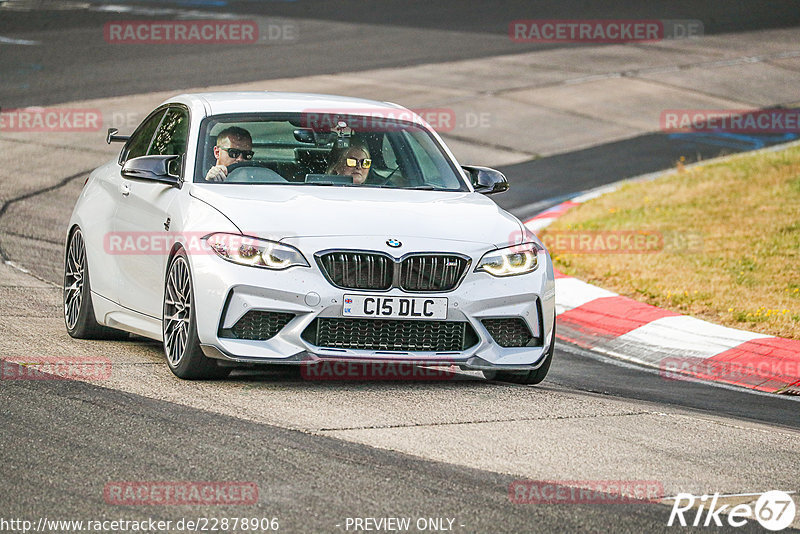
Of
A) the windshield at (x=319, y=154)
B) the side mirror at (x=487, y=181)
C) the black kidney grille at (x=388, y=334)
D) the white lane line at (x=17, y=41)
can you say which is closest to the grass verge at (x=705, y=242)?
the side mirror at (x=487, y=181)

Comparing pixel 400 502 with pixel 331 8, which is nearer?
pixel 400 502

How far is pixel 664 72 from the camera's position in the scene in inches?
1011

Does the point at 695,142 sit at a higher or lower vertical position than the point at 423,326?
lower

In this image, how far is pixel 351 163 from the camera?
837cm

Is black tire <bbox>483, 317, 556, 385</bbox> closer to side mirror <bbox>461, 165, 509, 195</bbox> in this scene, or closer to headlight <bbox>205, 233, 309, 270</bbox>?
side mirror <bbox>461, 165, 509, 195</bbox>

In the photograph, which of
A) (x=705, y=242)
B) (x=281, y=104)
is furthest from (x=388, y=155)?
(x=705, y=242)

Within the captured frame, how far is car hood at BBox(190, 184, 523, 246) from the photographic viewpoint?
7.26 meters

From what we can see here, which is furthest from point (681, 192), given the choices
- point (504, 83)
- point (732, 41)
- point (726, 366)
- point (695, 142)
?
point (732, 41)

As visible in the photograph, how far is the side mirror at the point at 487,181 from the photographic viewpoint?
859 centimetres

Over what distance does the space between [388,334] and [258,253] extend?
2.62 feet

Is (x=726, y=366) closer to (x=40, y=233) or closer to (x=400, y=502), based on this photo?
(x=400, y=502)

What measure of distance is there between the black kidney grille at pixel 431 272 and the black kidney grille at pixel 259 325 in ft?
2.10

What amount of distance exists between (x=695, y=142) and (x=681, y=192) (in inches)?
184

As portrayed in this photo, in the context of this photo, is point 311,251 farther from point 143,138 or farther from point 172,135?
point 143,138
